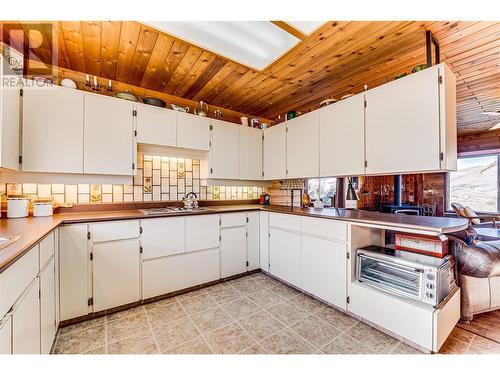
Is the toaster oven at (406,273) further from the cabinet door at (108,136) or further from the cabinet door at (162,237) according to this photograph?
the cabinet door at (108,136)

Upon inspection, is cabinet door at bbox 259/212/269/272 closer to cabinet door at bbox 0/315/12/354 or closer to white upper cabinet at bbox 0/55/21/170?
cabinet door at bbox 0/315/12/354

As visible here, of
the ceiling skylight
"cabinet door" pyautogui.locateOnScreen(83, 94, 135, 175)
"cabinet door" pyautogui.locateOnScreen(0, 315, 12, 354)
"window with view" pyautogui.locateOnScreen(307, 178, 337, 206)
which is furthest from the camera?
"window with view" pyautogui.locateOnScreen(307, 178, 337, 206)

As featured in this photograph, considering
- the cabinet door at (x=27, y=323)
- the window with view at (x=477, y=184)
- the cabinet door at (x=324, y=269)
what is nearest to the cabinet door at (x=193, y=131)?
the cabinet door at (x=324, y=269)

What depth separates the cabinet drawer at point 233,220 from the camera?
2.75 m

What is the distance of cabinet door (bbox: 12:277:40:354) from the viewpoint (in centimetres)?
96

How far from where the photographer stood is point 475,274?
6.00 ft

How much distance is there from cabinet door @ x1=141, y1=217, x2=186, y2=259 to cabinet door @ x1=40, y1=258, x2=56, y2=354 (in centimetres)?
73

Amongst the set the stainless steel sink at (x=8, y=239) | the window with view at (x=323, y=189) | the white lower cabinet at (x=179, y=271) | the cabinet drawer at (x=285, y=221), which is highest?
the window with view at (x=323, y=189)

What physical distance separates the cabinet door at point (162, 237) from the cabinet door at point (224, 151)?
916 millimetres

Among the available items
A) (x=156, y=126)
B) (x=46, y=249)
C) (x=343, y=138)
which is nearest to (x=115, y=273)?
(x=46, y=249)

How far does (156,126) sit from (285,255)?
88.2 inches

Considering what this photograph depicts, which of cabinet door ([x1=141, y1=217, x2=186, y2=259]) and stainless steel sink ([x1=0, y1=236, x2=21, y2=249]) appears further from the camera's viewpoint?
cabinet door ([x1=141, y1=217, x2=186, y2=259])

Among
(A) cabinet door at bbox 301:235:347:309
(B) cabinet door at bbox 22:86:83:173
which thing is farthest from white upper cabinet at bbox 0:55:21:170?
(A) cabinet door at bbox 301:235:347:309
